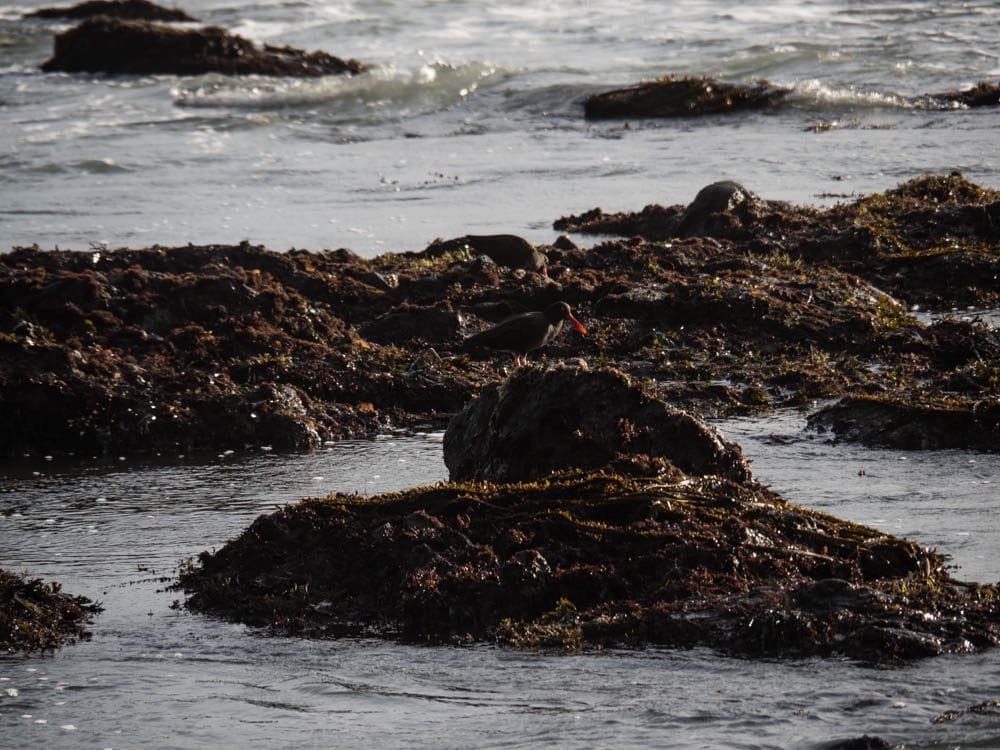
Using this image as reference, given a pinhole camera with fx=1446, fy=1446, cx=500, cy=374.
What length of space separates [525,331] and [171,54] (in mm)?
24369

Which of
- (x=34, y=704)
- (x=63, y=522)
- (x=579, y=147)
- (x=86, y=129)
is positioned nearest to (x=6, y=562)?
(x=63, y=522)

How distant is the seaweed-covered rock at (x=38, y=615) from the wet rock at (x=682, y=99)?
65.9 feet

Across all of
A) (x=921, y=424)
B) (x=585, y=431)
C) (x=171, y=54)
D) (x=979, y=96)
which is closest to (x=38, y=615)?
(x=585, y=431)

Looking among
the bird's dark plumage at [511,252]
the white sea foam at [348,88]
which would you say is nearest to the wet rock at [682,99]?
the white sea foam at [348,88]

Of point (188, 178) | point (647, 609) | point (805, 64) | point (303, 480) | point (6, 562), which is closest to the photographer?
point (647, 609)

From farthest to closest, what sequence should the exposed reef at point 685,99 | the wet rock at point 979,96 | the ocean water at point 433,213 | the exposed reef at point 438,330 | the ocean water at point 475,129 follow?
1. the exposed reef at point 685,99
2. the wet rock at point 979,96
3. the ocean water at point 475,129
4. the exposed reef at point 438,330
5. the ocean water at point 433,213

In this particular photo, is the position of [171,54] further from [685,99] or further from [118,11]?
[685,99]

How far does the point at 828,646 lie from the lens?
220 inches

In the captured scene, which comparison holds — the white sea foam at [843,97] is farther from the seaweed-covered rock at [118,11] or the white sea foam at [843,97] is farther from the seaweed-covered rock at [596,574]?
the seaweed-covered rock at [118,11]

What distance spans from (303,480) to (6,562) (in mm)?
2067

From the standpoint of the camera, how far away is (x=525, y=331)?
36.9 ft

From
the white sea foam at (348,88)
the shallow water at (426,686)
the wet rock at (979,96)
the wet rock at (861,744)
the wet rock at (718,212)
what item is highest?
the white sea foam at (348,88)

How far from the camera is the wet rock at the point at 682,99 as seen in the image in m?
25.4

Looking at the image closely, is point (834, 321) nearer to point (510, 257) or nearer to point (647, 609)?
point (510, 257)
